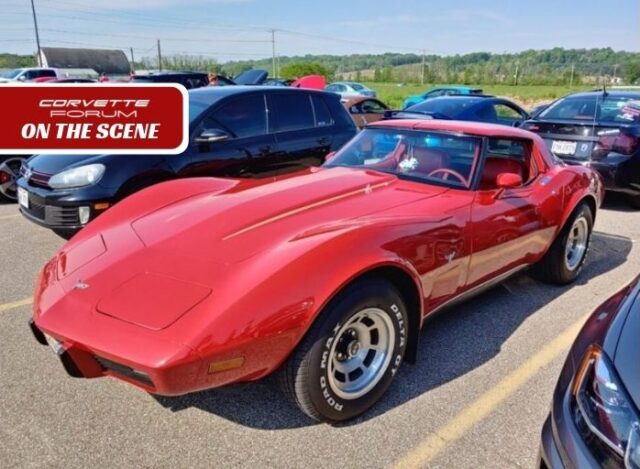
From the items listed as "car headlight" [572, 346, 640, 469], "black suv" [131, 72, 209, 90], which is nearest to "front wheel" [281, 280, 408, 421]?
"car headlight" [572, 346, 640, 469]

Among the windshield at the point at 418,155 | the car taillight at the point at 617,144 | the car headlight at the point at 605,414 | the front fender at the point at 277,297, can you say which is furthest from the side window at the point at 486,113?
the car headlight at the point at 605,414

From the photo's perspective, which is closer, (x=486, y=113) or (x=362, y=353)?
(x=362, y=353)

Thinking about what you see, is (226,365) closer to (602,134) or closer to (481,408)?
(481,408)

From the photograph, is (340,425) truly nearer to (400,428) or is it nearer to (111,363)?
(400,428)

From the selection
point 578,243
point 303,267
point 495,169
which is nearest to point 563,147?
point 578,243

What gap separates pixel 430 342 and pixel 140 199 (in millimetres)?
2093

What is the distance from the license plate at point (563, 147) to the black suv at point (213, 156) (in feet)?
9.26

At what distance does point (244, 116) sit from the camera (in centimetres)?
561

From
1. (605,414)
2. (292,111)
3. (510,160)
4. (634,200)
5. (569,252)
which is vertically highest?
(292,111)

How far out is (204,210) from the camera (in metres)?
2.99

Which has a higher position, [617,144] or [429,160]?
[429,160]

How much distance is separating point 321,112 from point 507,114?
653 centimetres

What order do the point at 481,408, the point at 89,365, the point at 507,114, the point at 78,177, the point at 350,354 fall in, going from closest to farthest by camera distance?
the point at 89,365
the point at 350,354
the point at 481,408
the point at 78,177
the point at 507,114

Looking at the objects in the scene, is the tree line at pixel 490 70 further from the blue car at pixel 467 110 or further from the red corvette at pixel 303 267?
the red corvette at pixel 303 267
